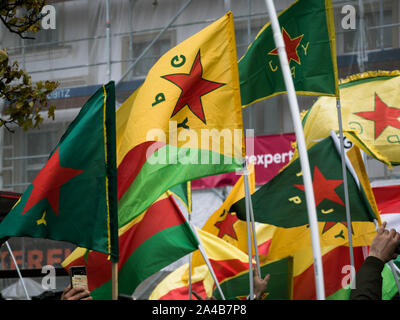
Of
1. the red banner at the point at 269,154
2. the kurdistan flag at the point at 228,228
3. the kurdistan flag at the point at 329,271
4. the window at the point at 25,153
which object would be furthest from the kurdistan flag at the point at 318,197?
the window at the point at 25,153

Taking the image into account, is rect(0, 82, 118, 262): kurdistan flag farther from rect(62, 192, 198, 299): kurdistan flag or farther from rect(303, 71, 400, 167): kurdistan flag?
rect(303, 71, 400, 167): kurdistan flag

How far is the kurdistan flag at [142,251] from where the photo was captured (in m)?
5.90

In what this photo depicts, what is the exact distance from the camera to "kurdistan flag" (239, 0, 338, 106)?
525 cm

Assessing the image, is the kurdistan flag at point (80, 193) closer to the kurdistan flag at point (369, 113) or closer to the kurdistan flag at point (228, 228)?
the kurdistan flag at point (369, 113)

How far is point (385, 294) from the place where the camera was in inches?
267

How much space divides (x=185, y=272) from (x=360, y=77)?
3.28 m

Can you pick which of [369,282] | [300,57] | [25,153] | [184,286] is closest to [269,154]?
[184,286]

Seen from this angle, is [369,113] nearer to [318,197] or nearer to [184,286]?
[318,197]

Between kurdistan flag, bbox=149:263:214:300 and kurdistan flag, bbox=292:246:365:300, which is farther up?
kurdistan flag, bbox=292:246:365:300

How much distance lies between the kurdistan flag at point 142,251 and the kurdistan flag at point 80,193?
1700 mm

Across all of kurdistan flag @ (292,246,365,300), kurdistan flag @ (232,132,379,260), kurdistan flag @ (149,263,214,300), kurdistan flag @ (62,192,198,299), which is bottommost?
kurdistan flag @ (149,263,214,300)

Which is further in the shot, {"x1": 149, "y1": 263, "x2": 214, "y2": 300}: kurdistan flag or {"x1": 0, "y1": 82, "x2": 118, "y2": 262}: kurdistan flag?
{"x1": 149, "y1": 263, "x2": 214, "y2": 300}: kurdistan flag

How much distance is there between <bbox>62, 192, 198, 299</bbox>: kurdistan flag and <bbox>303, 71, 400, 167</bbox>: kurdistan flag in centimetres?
164

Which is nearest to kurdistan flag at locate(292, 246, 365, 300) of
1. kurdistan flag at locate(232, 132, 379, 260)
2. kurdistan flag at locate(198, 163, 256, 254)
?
kurdistan flag at locate(232, 132, 379, 260)
